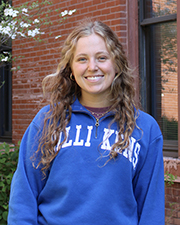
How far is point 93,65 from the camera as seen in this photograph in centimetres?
182

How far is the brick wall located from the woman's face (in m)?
2.40

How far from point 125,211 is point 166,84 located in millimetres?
2650

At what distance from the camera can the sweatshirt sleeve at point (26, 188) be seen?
1720mm

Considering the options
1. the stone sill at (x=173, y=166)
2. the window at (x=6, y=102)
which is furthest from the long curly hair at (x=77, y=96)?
the window at (x=6, y=102)

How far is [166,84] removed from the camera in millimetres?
4074

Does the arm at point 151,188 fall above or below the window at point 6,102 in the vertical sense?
below

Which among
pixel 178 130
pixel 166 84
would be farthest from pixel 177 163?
pixel 166 84

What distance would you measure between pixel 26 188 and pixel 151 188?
0.69m

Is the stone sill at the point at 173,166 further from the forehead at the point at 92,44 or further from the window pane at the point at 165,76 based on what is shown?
the forehead at the point at 92,44

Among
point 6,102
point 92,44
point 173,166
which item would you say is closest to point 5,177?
point 173,166

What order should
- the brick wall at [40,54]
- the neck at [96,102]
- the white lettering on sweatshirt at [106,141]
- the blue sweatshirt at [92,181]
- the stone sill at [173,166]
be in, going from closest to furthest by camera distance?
1. the blue sweatshirt at [92,181]
2. the white lettering on sweatshirt at [106,141]
3. the neck at [96,102]
4. the stone sill at [173,166]
5. the brick wall at [40,54]

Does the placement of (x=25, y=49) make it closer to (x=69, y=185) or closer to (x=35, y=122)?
(x=35, y=122)

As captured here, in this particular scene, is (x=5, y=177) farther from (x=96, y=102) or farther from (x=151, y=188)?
(x=151, y=188)

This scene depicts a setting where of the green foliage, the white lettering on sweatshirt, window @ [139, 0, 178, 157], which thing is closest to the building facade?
window @ [139, 0, 178, 157]
